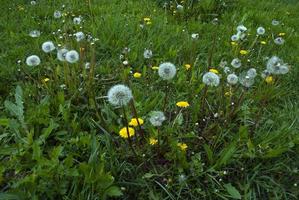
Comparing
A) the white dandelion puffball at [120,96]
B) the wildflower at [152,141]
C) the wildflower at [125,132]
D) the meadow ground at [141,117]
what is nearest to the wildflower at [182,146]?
A: the meadow ground at [141,117]

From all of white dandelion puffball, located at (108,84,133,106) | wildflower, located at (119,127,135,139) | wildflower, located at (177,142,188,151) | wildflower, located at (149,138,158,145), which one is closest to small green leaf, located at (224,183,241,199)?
wildflower, located at (177,142,188,151)

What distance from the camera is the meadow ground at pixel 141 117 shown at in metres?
2.35

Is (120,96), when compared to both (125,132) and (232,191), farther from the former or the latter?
(232,191)

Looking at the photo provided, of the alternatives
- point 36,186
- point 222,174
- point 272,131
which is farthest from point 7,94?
point 272,131

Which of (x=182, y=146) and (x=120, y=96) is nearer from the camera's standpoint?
(x=120, y=96)

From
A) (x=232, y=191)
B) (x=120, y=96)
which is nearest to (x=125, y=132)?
(x=120, y=96)

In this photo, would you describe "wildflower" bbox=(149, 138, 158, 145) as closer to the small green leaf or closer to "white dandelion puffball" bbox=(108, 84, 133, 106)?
"white dandelion puffball" bbox=(108, 84, 133, 106)

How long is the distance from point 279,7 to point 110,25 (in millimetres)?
2514

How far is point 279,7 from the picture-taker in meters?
5.38

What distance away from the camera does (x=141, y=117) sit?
9.18 feet

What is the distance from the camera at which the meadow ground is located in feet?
7.70

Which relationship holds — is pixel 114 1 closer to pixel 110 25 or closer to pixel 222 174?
pixel 110 25

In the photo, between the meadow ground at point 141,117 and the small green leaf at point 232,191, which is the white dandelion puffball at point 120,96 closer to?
the meadow ground at point 141,117

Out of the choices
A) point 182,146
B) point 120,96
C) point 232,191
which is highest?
point 120,96
